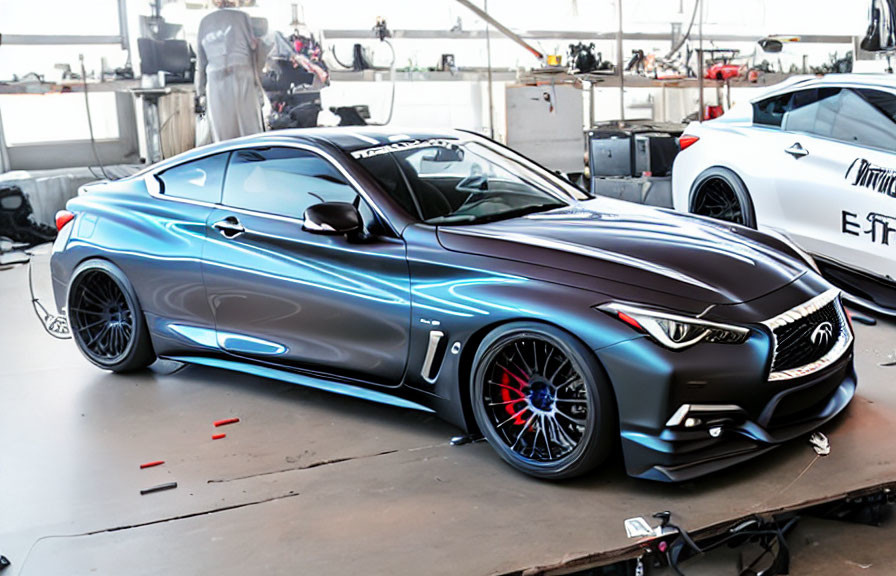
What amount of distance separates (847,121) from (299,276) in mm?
3628

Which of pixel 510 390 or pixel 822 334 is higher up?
pixel 822 334

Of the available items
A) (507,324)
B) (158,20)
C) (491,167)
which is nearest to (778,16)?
(158,20)

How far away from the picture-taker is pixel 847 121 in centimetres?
582

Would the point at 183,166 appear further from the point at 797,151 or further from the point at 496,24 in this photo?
the point at 496,24

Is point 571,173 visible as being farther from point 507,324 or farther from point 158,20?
point 507,324

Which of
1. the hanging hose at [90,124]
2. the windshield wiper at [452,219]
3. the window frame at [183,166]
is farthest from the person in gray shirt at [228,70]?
the windshield wiper at [452,219]

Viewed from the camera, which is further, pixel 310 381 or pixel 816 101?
pixel 816 101

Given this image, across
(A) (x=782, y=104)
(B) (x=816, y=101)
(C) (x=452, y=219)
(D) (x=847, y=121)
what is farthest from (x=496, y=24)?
(C) (x=452, y=219)

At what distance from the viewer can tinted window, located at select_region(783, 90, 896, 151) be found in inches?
218

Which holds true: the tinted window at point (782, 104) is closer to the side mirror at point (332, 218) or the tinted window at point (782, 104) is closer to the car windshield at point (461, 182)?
the car windshield at point (461, 182)

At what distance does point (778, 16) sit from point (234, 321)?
13.5m

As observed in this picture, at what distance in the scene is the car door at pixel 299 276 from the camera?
389 centimetres

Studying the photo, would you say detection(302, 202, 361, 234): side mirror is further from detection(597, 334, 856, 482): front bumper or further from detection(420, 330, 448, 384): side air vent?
detection(597, 334, 856, 482): front bumper

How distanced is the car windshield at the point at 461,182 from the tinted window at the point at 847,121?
2066mm
